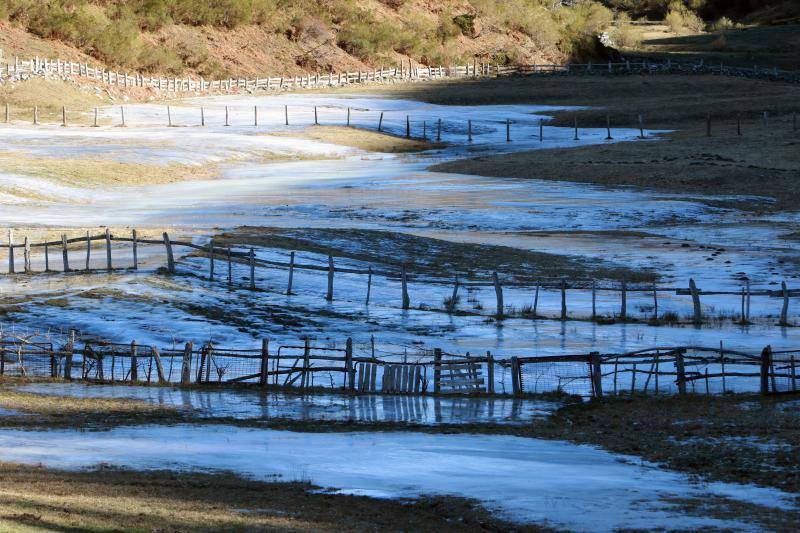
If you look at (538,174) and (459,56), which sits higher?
(459,56)

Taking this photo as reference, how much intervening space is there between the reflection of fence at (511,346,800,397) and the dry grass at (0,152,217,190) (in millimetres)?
25503

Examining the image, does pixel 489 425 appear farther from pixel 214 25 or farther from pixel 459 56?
pixel 459 56

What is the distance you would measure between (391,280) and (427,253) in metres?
4.40

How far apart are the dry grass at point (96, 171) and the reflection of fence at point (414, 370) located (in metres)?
22.0

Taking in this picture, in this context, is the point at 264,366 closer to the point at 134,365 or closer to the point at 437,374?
the point at 134,365

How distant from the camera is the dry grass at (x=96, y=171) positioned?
4559cm

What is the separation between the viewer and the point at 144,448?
52.2 ft

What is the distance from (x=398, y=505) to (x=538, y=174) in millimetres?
40241

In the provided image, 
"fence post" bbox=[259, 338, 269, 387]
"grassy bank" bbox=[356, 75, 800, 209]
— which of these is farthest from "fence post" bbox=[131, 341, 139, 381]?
"grassy bank" bbox=[356, 75, 800, 209]

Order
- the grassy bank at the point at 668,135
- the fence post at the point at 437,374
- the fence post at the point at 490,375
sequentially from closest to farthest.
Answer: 1. the fence post at the point at 490,375
2. the fence post at the point at 437,374
3. the grassy bank at the point at 668,135

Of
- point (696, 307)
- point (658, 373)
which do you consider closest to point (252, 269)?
point (696, 307)

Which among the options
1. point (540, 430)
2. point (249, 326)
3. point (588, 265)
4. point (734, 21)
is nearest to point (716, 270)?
point (588, 265)

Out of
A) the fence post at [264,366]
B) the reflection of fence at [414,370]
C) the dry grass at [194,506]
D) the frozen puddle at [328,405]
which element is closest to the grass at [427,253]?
the reflection of fence at [414,370]

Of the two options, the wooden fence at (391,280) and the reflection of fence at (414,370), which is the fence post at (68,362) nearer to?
the reflection of fence at (414,370)
